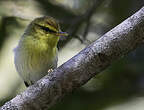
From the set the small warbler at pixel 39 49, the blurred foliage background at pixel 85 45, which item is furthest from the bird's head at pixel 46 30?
the blurred foliage background at pixel 85 45

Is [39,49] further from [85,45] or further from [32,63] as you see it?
[85,45]

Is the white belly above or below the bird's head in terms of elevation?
below

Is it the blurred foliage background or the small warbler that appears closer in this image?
the small warbler

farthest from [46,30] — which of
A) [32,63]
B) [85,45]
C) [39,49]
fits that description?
[85,45]

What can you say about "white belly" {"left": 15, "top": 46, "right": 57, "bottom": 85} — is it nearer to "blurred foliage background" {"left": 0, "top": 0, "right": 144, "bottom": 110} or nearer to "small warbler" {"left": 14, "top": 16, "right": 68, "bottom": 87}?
"small warbler" {"left": 14, "top": 16, "right": 68, "bottom": 87}

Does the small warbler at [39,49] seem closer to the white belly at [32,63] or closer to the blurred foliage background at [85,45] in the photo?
the white belly at [32,63]

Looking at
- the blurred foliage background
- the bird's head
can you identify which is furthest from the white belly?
the blurred foliage background
